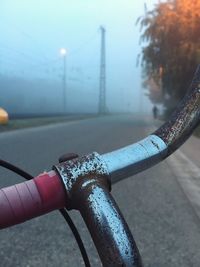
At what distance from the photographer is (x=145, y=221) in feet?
23.9

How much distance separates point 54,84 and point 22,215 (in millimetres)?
83975

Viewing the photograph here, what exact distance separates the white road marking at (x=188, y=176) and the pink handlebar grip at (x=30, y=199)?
6.61 m

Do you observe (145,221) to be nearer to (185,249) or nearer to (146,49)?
(185,249)

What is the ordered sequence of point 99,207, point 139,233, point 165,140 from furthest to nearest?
point 139,233
point 165,140
point 99,207

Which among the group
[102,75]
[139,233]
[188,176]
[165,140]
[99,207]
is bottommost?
[102,75]

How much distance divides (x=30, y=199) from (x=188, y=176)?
1119cm

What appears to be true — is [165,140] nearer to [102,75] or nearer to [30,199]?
[30,199]

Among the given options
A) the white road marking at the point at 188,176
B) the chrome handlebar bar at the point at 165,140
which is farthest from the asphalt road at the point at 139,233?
the chrome handlebar bar at the point at 165,140

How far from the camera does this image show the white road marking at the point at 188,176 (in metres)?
9.35

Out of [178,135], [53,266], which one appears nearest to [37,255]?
[53,266]

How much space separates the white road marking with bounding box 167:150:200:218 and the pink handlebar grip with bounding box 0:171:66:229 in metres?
6.61

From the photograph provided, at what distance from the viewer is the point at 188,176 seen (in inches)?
491

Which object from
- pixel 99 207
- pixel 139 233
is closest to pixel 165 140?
pixel 99 207

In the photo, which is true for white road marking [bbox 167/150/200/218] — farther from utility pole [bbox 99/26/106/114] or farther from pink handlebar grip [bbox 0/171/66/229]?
utility pole [bbox 99/26/106/114]
